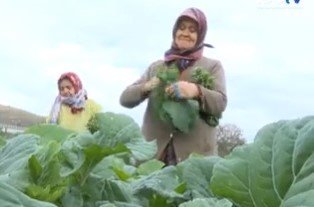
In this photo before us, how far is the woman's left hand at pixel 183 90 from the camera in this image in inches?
156

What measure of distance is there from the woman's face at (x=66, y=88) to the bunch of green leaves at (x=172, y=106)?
3.57 feet

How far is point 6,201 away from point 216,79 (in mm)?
3433

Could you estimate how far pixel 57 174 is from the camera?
955 millimetres

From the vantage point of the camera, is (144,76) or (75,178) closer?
(75,178)

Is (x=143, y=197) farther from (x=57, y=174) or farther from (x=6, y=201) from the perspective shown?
(x=6, y=201)

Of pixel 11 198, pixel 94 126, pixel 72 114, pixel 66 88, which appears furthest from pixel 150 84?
pixel 11 198

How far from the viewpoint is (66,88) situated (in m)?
5.18

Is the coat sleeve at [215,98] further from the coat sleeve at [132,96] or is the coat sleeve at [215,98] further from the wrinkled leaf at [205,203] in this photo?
the wrinkled leaf at [205,203]

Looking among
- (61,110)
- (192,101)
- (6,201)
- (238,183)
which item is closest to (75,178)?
(238,183)

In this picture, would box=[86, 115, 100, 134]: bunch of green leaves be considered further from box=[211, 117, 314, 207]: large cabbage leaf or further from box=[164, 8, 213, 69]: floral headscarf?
box=[164, 8, 213, 69]: floral headscarf

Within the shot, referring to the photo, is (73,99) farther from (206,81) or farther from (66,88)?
(206,81)

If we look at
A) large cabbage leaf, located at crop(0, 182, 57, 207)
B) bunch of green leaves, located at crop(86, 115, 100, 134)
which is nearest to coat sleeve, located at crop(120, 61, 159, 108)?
bunch of green leaves, located at crop(86, 115, 100, 134)

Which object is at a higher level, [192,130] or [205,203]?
[205,203]

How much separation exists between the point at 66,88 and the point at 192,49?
1285 mm
